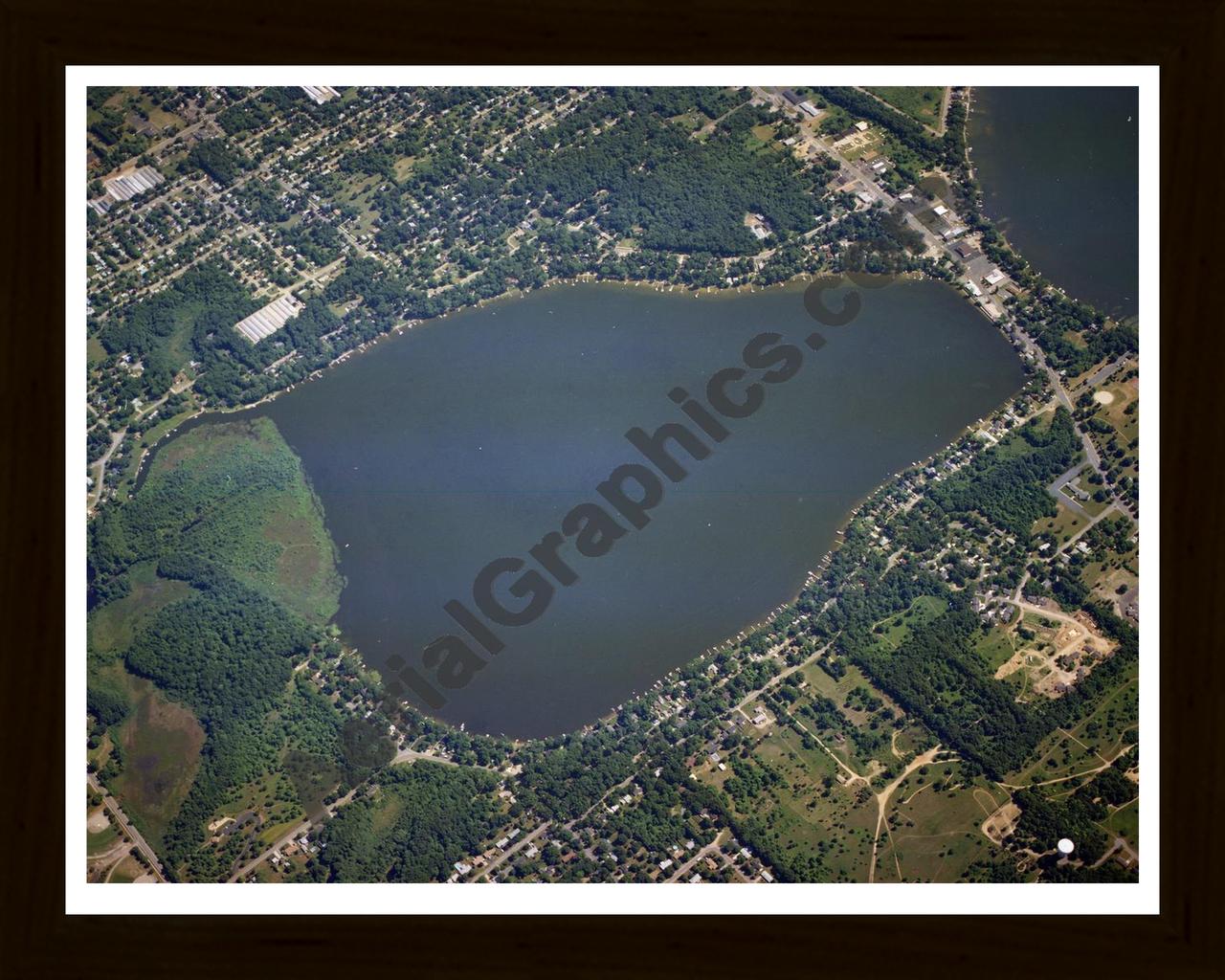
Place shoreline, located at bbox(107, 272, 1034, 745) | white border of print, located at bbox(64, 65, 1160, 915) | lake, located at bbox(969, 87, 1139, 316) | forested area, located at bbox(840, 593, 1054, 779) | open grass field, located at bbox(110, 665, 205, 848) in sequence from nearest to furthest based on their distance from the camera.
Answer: white border of print, located at bbox(64, 65, 1160, 915)
open grass field, located at bbox(110, 665, 205, 848)
forested area, located at bbox(840, 593, 1054, 779)
shoreline, located at bbox(107, 272, 1034, 745)
lake, located at bbox(969, 87, 1139, 316)

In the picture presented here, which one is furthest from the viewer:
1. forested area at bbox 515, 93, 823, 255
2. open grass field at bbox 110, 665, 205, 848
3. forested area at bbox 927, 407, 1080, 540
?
forested area at bbox 515, 93, 823, 255

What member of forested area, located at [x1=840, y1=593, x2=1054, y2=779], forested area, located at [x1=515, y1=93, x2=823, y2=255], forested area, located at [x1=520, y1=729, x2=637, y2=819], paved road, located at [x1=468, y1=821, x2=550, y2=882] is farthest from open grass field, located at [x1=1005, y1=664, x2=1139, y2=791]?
forested area, located at [x1=515, y1=93, x2=823, y2=255]

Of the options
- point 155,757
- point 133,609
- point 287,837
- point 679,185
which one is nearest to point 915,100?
point 679,185

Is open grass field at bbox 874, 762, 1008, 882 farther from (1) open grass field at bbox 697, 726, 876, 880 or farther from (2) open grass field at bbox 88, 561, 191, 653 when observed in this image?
(2) open grass field at bbox 88, 561, 191, 653

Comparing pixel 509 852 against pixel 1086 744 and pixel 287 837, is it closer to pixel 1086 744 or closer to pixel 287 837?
pixel 287 837

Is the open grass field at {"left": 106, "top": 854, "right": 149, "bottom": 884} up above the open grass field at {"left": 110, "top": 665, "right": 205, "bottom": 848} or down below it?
below

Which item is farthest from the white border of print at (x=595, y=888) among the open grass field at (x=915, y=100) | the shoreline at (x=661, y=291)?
the open grass field at (x=915, y=100)
